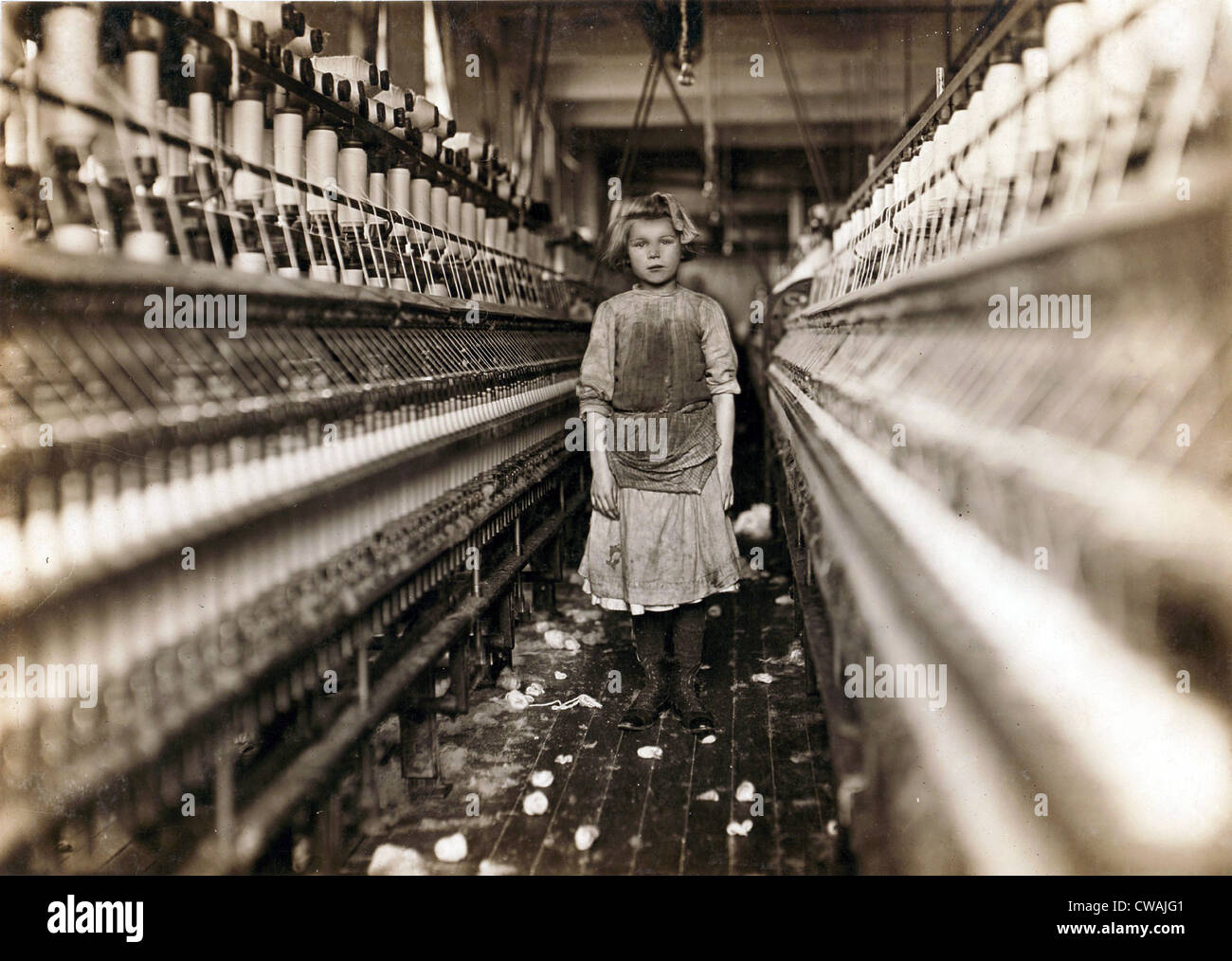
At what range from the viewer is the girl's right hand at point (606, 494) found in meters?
2.79

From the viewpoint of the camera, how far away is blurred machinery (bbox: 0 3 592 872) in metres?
1.38

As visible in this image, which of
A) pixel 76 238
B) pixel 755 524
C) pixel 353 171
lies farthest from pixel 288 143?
pixel 755 524

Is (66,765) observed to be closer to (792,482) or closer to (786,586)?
(792,482)

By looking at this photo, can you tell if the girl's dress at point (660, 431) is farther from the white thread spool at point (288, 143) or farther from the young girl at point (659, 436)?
the white thread spool at point (288, 143)

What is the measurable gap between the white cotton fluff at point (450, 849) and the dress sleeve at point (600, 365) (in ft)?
4.09

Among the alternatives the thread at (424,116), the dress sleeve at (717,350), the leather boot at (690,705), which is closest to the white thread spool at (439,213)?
the thread at (424,116)

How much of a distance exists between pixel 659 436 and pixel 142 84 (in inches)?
61.9

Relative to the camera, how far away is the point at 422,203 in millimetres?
4031

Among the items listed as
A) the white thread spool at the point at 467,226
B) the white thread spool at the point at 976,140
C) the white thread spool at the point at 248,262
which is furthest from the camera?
the white thread spool at the point at 467,226

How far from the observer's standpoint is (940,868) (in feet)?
3.84

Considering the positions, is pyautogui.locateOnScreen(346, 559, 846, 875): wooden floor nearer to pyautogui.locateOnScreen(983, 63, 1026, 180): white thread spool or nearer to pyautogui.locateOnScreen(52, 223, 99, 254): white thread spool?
pyautogui.locateOnScreen(52, 223, 99, 254): white thread spool

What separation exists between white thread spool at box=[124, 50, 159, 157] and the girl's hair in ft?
4.02
